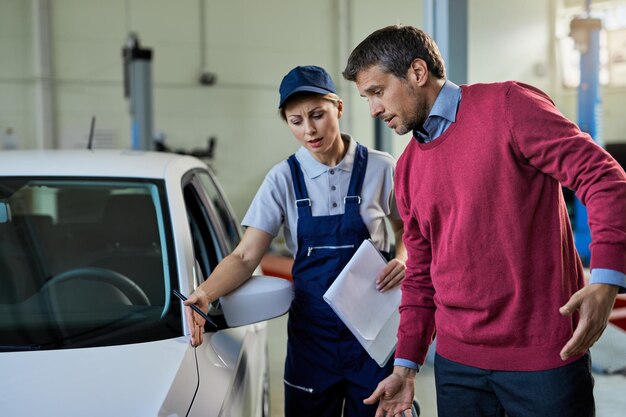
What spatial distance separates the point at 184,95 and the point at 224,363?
8.88 meters

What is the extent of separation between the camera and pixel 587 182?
4.17 feet

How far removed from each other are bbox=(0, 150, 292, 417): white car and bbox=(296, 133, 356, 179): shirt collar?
0.34m

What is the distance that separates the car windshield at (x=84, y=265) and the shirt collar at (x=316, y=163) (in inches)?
17.3

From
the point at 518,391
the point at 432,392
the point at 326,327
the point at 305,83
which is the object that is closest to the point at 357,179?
the point at 305,83

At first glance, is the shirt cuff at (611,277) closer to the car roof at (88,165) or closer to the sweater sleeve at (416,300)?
the sweater sleeve at (416,300)

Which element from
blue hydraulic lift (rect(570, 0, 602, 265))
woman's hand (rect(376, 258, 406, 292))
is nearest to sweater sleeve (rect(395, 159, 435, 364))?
woman's hand (rect(376, 258, 406, 292))

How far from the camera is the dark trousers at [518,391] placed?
1393 mm

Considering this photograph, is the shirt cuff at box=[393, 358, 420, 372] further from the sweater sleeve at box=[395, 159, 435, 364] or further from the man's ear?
the man's ear

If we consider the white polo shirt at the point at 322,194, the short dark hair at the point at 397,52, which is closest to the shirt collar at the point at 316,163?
the white polo shirt at the point at 322,194

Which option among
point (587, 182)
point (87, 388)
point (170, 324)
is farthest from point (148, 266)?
point (587, 182)

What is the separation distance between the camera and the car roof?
2.17m

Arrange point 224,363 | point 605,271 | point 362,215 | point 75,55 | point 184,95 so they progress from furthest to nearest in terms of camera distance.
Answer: point 184,95
point 75,55
point 362,215
point 224,363
point 605,271

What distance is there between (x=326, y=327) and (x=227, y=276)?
34 cm

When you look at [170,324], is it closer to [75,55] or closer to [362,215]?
[362,215]
